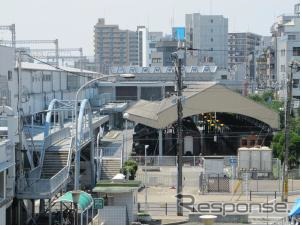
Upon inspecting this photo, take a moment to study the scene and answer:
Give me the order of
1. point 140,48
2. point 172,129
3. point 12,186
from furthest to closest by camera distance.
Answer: point 140,48 < point 172,129 < point 12,186

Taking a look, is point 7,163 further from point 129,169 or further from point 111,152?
point 111,152

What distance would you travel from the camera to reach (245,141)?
3606 centimetres

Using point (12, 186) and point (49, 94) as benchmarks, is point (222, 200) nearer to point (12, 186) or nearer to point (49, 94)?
point (12, 186)

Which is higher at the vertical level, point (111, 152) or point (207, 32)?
point (207, 32)

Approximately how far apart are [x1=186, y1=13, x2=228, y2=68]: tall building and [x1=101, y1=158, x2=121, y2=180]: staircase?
7147 cm

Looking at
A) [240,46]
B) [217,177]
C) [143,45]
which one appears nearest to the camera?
[217,177]

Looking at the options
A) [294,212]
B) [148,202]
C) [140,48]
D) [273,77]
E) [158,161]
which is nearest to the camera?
[294,212]

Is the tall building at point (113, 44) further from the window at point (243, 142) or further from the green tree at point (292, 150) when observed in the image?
the green tree at point (292, 150)

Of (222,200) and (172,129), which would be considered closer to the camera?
(222,200)

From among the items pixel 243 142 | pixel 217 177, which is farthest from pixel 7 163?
pixel 243 142

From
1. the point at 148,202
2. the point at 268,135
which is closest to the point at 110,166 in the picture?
the point at 148,202

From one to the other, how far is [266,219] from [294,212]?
3207mm

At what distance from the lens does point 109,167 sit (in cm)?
2734

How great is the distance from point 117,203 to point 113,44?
340 feet
